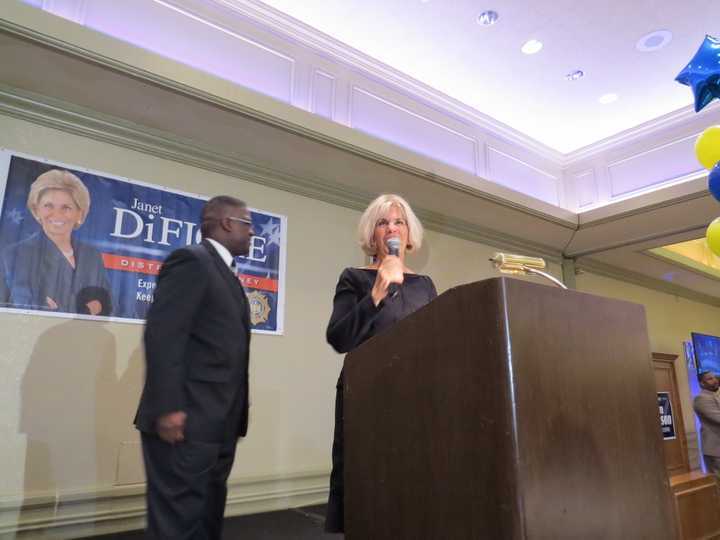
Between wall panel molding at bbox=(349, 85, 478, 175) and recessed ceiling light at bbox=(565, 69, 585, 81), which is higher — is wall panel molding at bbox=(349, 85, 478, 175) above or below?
below

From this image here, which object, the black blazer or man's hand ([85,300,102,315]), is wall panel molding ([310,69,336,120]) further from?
man's hand ([85,300,102,315])

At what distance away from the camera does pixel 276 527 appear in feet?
8.23

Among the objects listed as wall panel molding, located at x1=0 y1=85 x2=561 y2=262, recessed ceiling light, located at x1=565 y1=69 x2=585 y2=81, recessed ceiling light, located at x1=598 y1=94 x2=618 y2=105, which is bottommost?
wall panel molding, located at x1=0 y1=85 x2=561 y2=262

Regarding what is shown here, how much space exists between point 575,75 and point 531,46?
1.81 ft

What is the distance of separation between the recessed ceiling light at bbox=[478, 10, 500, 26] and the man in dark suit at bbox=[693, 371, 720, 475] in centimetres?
374

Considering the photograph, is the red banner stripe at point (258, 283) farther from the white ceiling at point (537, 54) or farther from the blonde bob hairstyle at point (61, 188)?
the white ceiling at point (537, 54)

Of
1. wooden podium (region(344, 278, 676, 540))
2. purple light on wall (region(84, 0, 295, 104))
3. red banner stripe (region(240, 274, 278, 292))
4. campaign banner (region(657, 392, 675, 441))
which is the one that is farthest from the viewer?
campaign banner (region(657, 392, 675, 441))

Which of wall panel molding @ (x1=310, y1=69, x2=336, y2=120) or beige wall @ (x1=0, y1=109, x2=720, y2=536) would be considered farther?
wall panel molding @ (x1=310, y1=69, x2=336, y2=120)

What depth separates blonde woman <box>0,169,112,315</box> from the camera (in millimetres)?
2389

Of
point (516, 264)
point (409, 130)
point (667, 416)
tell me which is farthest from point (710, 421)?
point (516, 264)

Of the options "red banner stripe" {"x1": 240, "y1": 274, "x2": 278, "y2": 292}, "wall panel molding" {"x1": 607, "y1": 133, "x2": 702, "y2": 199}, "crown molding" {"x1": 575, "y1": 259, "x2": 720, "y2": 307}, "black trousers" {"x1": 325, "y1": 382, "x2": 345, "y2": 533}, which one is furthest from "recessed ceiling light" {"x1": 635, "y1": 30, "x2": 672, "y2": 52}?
"black trousers" {"x1": 325, "y1": 382, "x2": 345, "y2": 533}

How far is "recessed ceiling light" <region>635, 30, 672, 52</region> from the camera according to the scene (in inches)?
140

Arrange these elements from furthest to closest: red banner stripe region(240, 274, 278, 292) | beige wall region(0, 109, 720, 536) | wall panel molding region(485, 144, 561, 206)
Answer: wall panel molding region(485, 144, 561, 206), red banner stripe region(240, 274, 278, 292), beige wall region(0, 109, 720, 536)

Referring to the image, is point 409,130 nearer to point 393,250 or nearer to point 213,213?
point 213,213
